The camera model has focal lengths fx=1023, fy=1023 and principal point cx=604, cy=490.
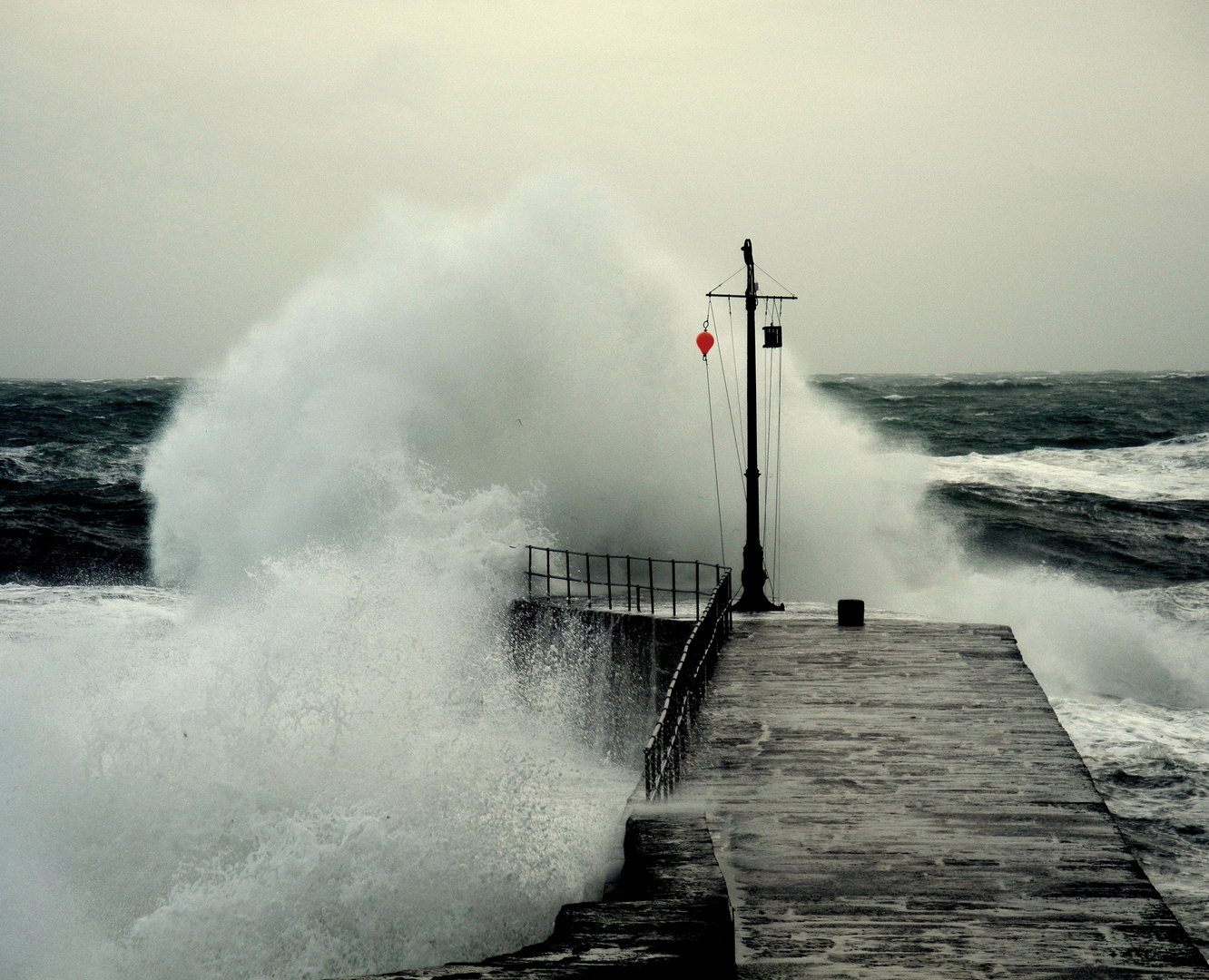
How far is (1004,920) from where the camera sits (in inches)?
216

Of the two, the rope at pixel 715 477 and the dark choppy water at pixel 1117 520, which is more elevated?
the rope at pixel 715 477

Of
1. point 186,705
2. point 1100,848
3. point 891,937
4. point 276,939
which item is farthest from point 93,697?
point 1100,848

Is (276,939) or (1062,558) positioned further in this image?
(1062,558)

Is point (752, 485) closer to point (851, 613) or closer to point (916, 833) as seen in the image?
point (851, 613)

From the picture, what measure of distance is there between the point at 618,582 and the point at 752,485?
4583 mm

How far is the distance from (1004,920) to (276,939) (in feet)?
13.8

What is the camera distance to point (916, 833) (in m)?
6.49

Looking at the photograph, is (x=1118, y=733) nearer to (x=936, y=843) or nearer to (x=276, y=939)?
(x=936, y=843)

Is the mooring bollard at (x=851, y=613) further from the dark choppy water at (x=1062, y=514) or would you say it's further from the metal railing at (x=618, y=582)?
the dark choppy water at (x=1062, y=514)

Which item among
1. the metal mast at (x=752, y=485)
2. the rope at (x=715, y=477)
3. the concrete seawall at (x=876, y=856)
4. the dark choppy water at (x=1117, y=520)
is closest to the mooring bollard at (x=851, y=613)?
the metal mast at (x=752, y=485)

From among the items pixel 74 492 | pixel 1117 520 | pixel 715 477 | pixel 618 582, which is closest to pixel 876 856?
pixel 618 582

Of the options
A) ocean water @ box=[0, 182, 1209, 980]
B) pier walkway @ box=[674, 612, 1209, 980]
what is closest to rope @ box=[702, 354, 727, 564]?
ocean water @ box=[0, 182, 1209, 980]

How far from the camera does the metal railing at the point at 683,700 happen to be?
22.9 ft

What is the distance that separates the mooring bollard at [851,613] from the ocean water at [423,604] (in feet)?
9.46
